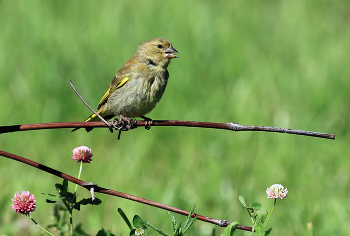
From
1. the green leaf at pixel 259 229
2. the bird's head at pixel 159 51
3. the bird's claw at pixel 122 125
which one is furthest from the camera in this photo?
the bird's head at pixel 159 51

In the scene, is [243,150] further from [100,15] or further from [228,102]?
[100,15]

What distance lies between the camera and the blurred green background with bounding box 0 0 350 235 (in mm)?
4017

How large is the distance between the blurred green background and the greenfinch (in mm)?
794

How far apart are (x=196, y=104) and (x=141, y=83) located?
206 centimetres

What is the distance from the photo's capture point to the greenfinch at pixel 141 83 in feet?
12.1

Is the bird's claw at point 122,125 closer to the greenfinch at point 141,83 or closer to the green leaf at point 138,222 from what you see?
the green leaf at point 138,222

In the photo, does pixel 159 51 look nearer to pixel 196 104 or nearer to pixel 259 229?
pixel 196 104

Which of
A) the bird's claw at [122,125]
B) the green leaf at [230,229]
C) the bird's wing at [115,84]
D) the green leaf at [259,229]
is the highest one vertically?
the bird's wing at [115,84]

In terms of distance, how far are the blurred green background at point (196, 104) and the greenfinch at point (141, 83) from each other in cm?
79

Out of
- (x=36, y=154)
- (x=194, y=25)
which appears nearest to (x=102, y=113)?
(x=36, y=154)

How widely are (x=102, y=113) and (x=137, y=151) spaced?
38.3 inches

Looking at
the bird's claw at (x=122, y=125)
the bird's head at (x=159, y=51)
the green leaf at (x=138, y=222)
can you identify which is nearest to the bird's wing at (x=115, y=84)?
the bird's head at (x=159, y=51)

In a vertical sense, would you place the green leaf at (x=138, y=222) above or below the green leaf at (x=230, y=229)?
below

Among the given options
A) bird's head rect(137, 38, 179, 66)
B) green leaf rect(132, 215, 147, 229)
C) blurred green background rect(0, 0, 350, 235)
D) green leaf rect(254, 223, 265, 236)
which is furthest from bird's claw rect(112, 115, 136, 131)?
bird's head rect(137, 38, 179, 66)
